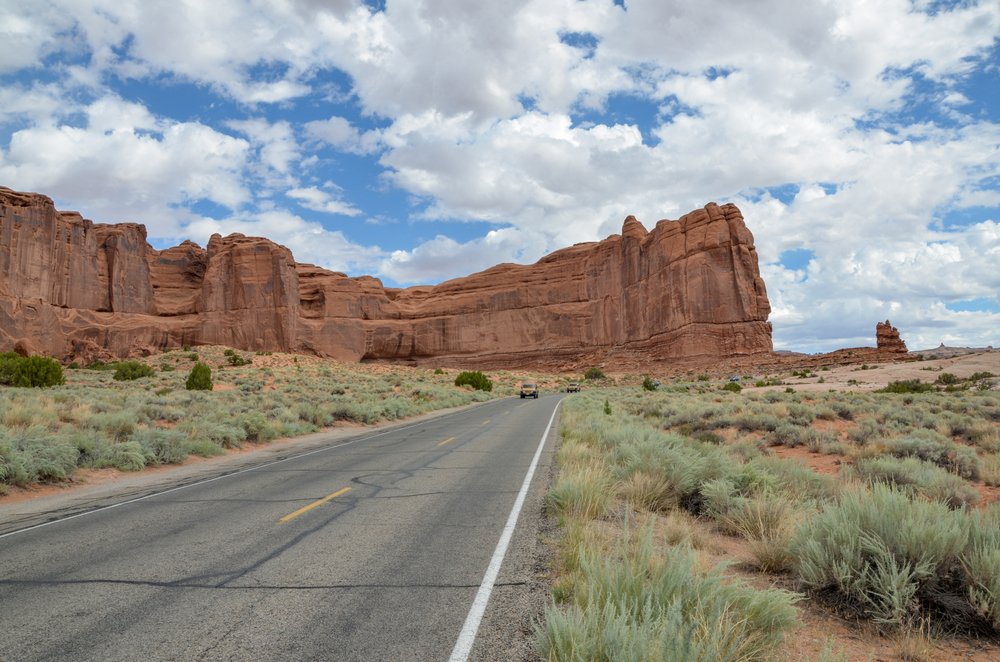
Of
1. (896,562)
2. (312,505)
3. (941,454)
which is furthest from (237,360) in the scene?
(896,562)

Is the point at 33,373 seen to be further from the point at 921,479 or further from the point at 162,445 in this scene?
the point at 921,479

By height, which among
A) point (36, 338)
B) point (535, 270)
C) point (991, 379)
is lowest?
point (991, 379)

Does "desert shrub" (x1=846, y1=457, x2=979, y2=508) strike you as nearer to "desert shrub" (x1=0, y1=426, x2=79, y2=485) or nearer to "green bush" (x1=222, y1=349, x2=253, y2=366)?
"desert shrub" (x1=0, y1=426, x2=79, y2=485)

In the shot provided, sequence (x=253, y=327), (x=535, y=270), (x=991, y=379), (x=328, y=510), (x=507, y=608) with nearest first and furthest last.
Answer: (x=507, y=608)
(x=328, y=510)
(x=991, y=379)
(x=253, y=327)
(x=535, y=270)

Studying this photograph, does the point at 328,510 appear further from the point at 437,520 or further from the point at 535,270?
the point at 535,270

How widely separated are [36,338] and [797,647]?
3576 inches

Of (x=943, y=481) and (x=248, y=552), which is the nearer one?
(x=248, y=552)

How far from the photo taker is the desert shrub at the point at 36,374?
1281 inches

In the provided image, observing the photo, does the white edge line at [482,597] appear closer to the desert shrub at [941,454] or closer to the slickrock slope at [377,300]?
the desert shrub at [941,454]

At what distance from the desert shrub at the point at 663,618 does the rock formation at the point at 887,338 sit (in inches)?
2937

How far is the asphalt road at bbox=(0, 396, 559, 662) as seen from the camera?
12.9ft

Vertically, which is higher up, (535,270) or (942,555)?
(535,270)

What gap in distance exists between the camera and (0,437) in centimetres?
1155

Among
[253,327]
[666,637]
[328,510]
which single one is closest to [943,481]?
[666,637]
